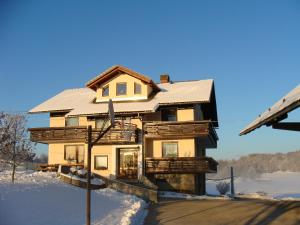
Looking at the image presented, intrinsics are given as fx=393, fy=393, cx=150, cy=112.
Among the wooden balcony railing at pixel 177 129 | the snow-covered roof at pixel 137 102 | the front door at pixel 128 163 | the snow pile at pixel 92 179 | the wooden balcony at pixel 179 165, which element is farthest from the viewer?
the front door at pixel 128 163

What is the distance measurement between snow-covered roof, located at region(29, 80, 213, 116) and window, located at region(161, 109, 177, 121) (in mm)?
1073

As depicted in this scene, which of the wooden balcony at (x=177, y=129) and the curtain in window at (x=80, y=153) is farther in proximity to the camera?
the curtain in window at (x=80, y=153)

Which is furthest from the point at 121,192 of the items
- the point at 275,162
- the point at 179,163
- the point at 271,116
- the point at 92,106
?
the point at 275,162

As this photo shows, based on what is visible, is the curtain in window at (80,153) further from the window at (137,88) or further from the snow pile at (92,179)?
the snow pile at (92,179)

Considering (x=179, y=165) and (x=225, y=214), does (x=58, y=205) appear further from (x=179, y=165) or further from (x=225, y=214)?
(x=179, y=165)

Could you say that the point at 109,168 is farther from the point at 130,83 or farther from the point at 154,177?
the point at 130,83

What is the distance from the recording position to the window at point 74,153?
35.5m

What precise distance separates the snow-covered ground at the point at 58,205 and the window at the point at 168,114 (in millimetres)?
10823

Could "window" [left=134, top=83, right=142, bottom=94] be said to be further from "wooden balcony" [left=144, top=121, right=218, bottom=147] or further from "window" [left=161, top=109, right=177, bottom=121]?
"wooden balcony" [left=144, top=121, right=218, bottom=147]

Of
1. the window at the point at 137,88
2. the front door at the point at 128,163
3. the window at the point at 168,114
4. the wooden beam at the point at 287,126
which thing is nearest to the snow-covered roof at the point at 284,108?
the wooden beam at the point at 287,126

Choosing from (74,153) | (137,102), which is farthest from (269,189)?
(74,153)

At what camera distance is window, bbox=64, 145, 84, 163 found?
3553 cm

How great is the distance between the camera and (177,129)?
105 ft

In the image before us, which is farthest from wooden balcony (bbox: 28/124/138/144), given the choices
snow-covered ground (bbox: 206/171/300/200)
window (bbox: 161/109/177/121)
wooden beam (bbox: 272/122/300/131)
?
wooden beam (bbox: 272/122/300/131)
